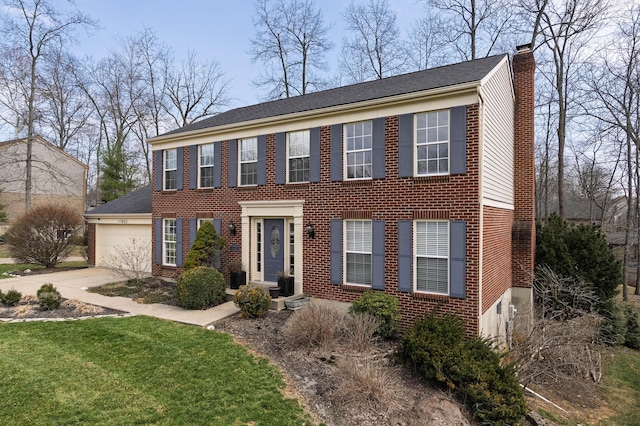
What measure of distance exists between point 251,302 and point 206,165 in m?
5.69

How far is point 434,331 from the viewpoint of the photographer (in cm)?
677

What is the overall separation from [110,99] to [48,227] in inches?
651

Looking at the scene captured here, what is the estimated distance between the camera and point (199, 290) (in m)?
9.59

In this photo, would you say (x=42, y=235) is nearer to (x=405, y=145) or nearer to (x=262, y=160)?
(x=262, y=160)

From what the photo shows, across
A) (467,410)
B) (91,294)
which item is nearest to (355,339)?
(467,410)

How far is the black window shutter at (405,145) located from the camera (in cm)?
851

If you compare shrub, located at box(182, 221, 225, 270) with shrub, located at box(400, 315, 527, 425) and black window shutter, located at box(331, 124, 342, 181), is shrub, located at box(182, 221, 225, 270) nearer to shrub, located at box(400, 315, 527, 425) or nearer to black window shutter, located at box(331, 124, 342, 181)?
black window shutter, located at box(331, 124, 342, 181)

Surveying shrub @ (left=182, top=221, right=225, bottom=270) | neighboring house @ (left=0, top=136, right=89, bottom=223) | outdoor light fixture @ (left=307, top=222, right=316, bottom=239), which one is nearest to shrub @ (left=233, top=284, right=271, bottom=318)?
outdoor light fixture @ (left=307, top=222, right=316, bottom=239)

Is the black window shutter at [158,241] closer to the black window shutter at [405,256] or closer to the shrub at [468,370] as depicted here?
the black window shutter at [405,256]

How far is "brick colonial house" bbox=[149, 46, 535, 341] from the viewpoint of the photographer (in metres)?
7.94

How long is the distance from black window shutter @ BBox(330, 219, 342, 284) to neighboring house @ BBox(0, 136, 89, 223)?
24307 mm

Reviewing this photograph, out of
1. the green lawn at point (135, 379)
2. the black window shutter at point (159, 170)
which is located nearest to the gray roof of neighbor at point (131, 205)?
the black window shutter at point (159, 170)

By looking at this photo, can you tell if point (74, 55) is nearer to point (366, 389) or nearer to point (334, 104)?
point (334, 104)

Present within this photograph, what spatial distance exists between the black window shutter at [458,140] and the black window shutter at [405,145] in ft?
3.00
